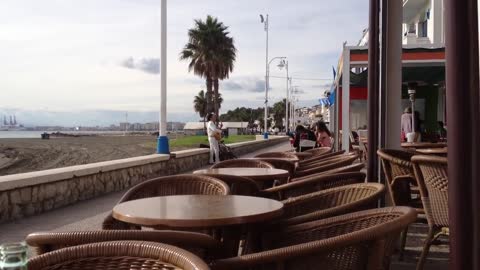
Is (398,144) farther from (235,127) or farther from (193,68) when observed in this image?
(235,127)

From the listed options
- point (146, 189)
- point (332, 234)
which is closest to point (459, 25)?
point (332, 234)

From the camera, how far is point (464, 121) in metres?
1.80

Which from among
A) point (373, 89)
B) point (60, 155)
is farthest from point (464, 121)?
point (60, 155)

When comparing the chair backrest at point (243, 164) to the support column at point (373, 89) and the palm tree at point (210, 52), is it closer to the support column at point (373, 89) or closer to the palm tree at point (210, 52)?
the support column at point (373, 89)

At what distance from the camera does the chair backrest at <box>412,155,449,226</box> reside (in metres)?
3.29

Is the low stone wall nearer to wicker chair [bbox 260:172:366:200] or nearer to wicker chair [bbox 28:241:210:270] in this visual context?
wicker chair [bbox 260:172:366:200]

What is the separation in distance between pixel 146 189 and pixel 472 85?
277cm

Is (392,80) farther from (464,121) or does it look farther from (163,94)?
(163,94)

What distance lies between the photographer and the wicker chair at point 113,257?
6.23 ft

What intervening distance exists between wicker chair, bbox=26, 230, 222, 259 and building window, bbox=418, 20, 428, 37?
2295 centimetres

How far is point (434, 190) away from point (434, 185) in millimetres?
31

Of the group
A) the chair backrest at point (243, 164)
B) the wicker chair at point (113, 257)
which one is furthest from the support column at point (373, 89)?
the wicker chair at point (113, 257)

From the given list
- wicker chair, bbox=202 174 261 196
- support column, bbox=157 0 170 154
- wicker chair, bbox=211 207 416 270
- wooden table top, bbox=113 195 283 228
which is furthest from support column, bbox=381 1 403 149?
support column, bbox=157 0 170 154

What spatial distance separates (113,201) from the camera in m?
8.27
